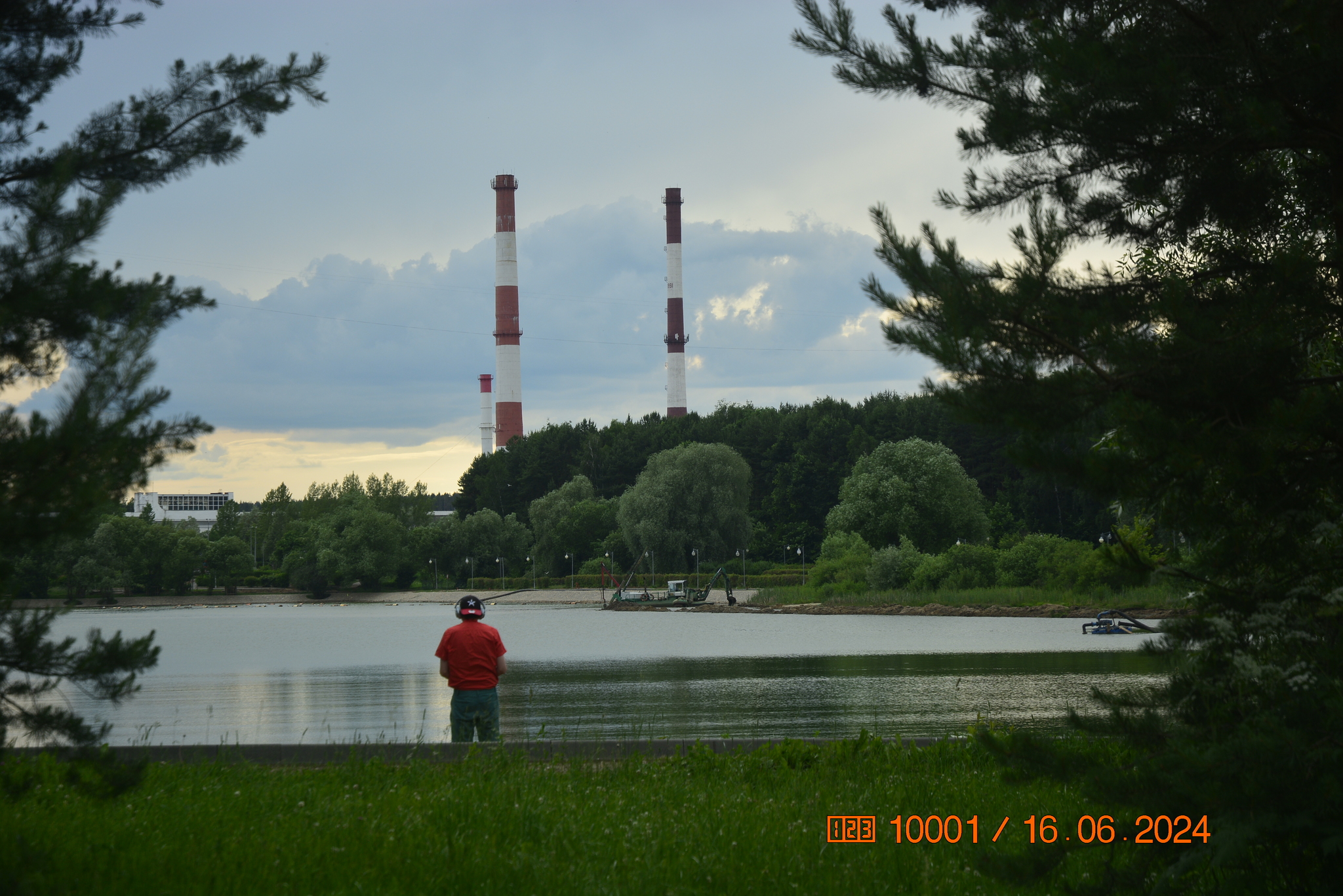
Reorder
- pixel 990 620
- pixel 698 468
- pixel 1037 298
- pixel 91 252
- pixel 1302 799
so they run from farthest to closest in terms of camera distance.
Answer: pixel 698 468 → pixel 990 620 → pixel 1037 298 → pixel 91 252 → pixel 1302 799

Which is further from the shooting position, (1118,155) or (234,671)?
(234,671)

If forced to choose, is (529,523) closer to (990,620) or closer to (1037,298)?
(990,620)

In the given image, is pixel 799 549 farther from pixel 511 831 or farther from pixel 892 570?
pixel 511 831

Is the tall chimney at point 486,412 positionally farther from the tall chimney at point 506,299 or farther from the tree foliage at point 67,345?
the tree foliage at point 67,345

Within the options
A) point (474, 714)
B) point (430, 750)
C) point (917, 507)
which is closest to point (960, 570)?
point (917, 507)

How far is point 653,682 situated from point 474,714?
1189 centimetres

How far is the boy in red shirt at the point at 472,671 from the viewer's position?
32.0ft

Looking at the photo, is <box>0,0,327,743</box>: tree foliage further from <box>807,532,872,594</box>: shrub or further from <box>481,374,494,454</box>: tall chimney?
<box>481,374,494,454</box>: tall chimney

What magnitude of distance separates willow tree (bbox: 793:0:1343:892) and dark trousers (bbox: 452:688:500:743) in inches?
232

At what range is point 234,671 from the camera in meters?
27.0

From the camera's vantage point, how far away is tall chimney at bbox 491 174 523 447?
93.6 meters

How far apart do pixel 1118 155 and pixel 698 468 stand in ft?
256

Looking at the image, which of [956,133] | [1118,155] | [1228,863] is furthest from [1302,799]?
[956,133]

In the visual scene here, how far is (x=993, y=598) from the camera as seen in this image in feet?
176
